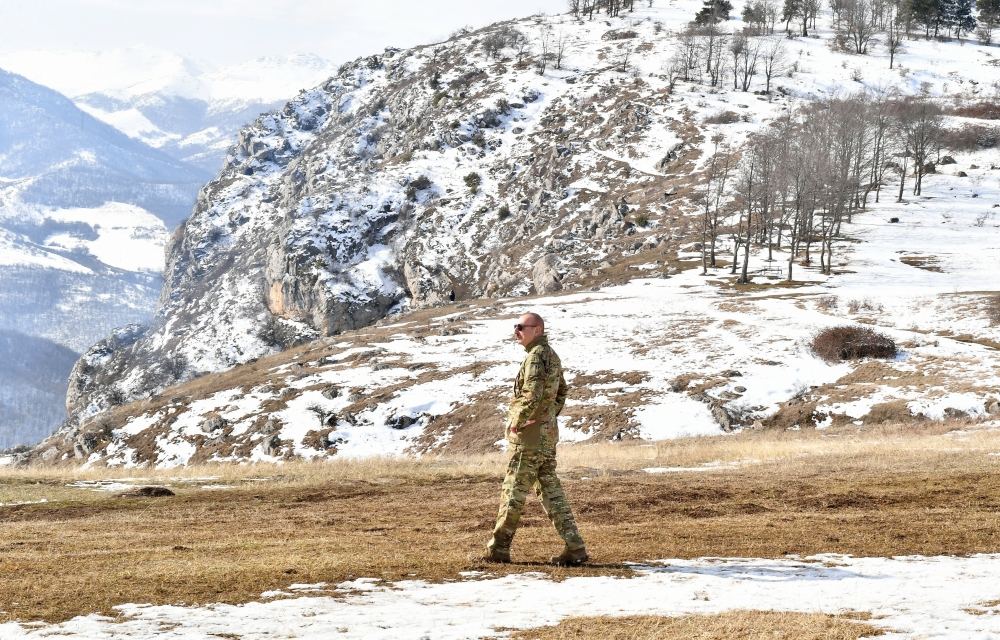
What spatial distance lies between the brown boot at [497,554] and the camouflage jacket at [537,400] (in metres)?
1.55

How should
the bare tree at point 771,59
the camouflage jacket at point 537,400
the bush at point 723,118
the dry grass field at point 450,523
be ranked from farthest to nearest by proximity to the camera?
1. the bare tree at point 771,59
2. the bush at point 723,118
3. the camouflage jacket at point 537,400
4. the dry grass field at point 450,523

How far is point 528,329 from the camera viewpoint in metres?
11.4

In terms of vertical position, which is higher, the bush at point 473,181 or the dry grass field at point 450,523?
the bush at point 473,181

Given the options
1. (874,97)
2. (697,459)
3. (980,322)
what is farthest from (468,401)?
(874,97)

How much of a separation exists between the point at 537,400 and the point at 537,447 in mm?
648

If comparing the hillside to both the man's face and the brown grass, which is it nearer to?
the man's face

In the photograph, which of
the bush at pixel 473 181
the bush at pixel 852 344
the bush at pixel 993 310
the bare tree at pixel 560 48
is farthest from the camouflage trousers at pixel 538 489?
the bare tree at pixel 560 48

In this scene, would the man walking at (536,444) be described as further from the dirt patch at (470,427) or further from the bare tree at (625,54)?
the bare tree at (625,54)

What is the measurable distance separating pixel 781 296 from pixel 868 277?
1126cm

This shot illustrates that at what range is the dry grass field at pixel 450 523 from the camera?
10227mm

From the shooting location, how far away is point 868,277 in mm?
73000

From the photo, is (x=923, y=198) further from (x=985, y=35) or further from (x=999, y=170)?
(x=985, y=35)

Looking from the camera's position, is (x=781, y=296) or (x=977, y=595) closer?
(x=977, y=595)

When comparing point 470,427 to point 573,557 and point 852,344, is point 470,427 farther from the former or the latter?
point 573,557
